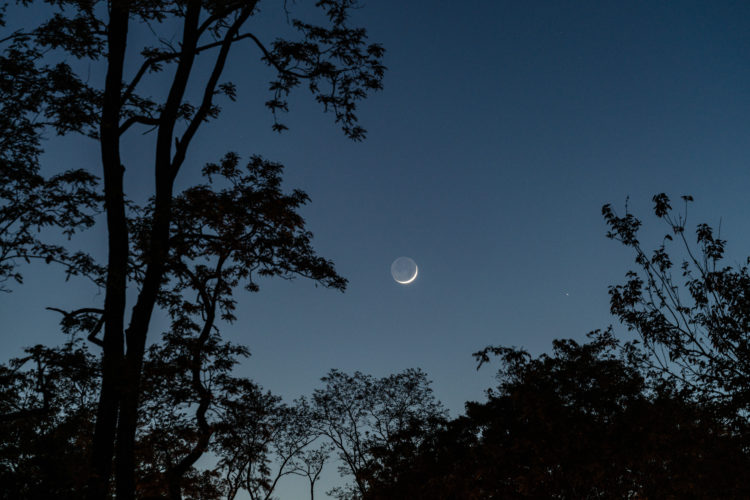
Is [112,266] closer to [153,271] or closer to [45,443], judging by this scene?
[153,271]

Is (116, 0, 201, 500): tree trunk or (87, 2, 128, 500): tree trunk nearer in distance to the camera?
(87, 2, 128, 500): tree trunk

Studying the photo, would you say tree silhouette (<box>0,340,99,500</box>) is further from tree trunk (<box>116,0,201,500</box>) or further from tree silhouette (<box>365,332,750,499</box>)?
tree silhouette (<box>365,332,750,499</box>)

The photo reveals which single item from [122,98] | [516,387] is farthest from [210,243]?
[516,387]

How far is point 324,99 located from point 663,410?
12.9 m

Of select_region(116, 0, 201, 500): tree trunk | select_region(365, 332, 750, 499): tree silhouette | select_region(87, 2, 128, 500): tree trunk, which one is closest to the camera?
select_region(87, 2, 128, 500): tree trunk

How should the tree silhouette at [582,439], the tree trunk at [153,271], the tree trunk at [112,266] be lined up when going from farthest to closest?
the tree silhouette at [582,439]
the tree trunk at [153,271]
the tree trunk at [112,266]

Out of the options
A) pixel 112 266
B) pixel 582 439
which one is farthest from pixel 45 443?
pixel 582 439

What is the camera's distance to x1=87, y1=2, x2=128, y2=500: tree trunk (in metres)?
7.49

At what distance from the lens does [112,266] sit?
27.5 feet

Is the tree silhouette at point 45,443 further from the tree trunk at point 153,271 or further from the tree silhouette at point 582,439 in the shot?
the tree silhouette at point 582,439

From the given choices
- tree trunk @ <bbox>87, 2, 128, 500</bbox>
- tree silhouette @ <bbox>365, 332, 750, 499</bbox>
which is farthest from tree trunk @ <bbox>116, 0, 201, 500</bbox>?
tree silhouette @ <bbox>365, 332, 750, 499</bbox>

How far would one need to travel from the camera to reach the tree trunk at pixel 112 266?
749 cm

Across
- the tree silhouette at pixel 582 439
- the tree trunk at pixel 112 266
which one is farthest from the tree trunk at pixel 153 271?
the tree silhouette at pixel 582 439

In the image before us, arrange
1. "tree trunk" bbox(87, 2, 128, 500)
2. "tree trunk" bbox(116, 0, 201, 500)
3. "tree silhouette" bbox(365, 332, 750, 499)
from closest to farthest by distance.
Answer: "tree trunk" bbox(87, 2, 128, 500) < "tree trunk" bbox(116, 0, 201, 500) < "tree silhouette" bbox(365, 332, 750, 499)
